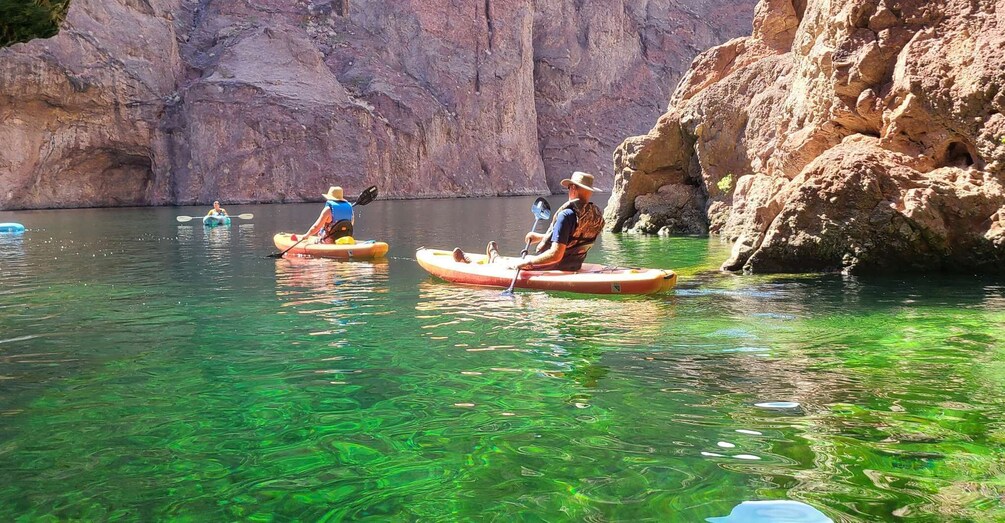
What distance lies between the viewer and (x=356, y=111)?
197 ft

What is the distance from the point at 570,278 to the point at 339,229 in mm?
7336

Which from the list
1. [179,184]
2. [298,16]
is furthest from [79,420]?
[298,16]

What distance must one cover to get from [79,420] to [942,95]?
35.5 ft

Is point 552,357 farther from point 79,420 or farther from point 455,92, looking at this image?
point 455,92

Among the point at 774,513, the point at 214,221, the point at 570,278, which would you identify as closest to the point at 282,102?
the point at 214,221

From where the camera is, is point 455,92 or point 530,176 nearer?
point 455,92

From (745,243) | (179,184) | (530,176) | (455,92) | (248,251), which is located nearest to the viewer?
(745,243)

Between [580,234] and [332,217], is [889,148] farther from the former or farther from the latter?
[332,217]

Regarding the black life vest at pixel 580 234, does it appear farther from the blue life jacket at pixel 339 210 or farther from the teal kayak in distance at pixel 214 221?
the teal kayak in distance at pixel 214 221

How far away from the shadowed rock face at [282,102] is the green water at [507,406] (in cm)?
4677

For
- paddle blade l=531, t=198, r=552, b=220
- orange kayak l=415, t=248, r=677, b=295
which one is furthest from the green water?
paddle blade l=531, t=198, r=552, b=220

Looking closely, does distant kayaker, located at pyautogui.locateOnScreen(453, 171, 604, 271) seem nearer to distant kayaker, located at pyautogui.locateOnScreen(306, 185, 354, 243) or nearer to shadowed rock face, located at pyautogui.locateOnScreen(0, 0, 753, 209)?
distant kayaker, located at pyautogui.locateOnScreen(306, 185, 354, 243)

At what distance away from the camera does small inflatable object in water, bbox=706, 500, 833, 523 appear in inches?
139

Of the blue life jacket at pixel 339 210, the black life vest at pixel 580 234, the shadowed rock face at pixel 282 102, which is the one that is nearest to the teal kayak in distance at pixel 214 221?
the blue life jacket at pixel 339 210
